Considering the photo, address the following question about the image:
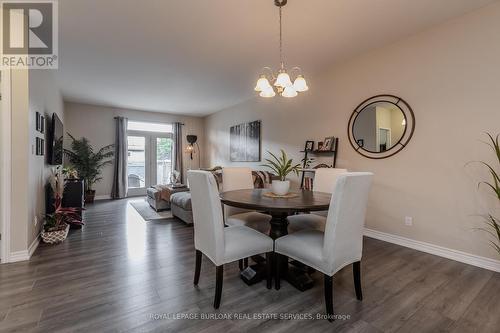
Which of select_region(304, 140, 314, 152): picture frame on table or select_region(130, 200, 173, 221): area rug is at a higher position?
select_region(304, 140, 314, 152): picture frame on table

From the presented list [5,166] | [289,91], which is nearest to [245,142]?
[289,91]

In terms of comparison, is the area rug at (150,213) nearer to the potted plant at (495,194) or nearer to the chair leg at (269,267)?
the chair leg at (269,267)

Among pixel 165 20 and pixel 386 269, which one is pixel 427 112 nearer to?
pixel 386 269

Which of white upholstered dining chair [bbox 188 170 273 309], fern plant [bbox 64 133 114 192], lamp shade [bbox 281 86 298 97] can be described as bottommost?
white upholstered dining chair [bbox 188 170 273 309]

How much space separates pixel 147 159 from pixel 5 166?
501 cm

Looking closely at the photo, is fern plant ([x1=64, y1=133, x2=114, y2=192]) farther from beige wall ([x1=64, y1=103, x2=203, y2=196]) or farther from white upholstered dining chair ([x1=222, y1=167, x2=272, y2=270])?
white upholstered dining chair ([x1=222, y1=167, x2=272, y2=270])

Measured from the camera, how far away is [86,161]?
6.06 meters

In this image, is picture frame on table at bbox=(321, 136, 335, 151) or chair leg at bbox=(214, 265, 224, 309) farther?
picture frame on table at bbox=(321, 136, 335, 151)

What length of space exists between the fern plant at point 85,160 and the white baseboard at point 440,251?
652 centimetres

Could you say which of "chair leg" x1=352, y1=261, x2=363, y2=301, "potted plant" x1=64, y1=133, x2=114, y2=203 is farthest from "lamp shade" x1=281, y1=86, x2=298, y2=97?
"potted plant" x1=64, y1=133, x2=114, y2=203

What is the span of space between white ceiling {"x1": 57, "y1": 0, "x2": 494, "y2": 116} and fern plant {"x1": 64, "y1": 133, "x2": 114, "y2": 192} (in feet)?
6.53

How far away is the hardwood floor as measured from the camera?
1557mm

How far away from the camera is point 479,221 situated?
2.46 meters

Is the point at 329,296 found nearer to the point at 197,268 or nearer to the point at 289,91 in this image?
the point at 197,268
